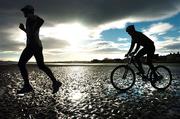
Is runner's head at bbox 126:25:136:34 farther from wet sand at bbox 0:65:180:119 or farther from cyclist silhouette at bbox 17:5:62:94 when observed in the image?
cyclist silhouette at bbox 17:5:62:94

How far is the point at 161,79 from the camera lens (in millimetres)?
12469

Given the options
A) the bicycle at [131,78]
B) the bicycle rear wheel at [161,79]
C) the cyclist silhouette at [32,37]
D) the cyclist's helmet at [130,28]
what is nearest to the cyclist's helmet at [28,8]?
the cyclist silhouette at [32,37]

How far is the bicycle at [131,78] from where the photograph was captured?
40.2 feet

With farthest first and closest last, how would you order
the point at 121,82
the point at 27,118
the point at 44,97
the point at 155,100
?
1. the point at 121,82
2. the point at 44,97
3. the point at 155,100
4. the point at 27,118

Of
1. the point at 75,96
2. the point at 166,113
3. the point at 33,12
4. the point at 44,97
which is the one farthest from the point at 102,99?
the point at 33,12

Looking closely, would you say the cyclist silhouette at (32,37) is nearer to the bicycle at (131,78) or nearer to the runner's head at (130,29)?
the bicycle at (131,78)

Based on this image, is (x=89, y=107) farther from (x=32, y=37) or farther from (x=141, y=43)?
(x=141, y=43)

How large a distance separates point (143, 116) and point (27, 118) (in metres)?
2.47

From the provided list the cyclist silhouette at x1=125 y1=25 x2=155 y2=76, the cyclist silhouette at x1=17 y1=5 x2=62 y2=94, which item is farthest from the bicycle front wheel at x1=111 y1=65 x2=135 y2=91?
the cyclist silhouette at x1=17 y1=5 x2=62 y2=94

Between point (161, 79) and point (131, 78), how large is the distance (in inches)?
45.4

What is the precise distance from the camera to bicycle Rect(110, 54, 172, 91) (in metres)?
12.2

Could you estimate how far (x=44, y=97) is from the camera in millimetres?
10000

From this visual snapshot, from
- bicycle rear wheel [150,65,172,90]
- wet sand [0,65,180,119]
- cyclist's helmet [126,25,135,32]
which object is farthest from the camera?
bicycle rear wheel [150,65,172,90]

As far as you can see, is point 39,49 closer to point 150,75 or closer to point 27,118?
point 27,118
